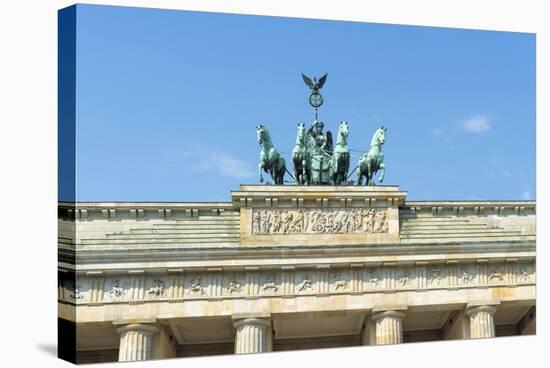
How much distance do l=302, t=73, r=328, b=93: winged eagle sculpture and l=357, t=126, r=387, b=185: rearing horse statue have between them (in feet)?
6.15

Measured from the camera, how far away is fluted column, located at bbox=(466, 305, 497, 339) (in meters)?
18.4

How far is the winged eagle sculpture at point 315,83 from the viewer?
57.8 feet

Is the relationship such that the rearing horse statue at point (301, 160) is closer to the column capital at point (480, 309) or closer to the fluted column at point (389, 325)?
the fluted column at point (389, 325)

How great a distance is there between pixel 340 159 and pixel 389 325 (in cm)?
407

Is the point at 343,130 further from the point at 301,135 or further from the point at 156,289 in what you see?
the point at 156,289

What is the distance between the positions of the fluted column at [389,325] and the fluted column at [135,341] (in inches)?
194

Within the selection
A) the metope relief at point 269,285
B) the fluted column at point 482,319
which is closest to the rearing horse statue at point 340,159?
the metope relief at point 269,285

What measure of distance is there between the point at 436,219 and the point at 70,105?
9.51 meters

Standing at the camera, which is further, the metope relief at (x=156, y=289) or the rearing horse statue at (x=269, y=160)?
the rearing horse statue at (x=269, y=160)

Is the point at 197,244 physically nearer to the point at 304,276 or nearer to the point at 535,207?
the point at 304,276

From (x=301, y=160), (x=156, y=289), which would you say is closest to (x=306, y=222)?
(x=301, y=160)

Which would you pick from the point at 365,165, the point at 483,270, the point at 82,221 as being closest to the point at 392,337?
the point at 483,270

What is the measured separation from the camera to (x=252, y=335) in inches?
694

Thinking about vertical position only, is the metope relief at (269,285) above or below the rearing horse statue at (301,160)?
below
